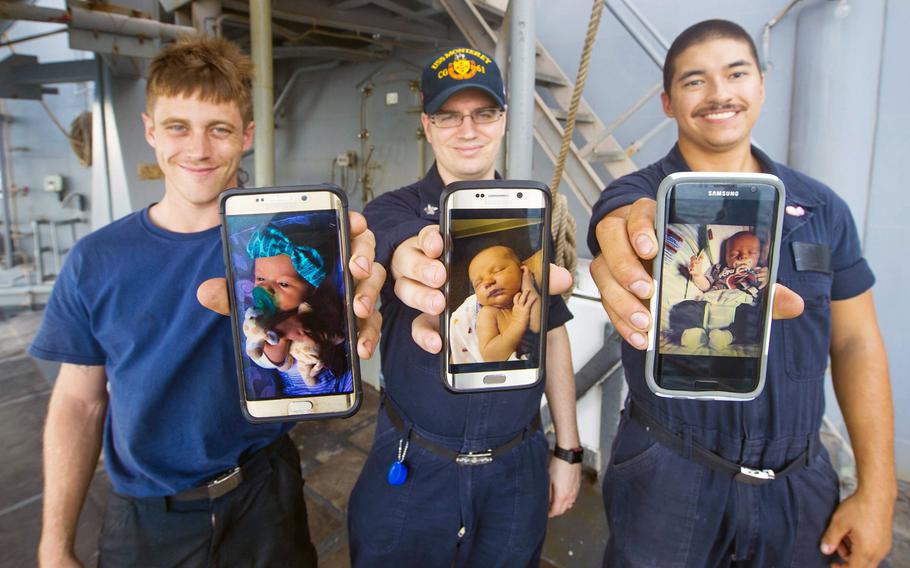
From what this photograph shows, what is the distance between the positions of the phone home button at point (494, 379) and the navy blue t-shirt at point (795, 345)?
1.36ft

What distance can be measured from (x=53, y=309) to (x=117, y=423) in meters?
0.28

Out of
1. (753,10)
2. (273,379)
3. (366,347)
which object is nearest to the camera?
(366,347)

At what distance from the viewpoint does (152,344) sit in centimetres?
107

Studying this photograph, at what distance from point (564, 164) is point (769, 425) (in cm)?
93

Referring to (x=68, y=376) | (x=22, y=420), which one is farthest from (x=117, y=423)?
(x=22, y=420)

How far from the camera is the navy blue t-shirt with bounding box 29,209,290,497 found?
3.48 feet

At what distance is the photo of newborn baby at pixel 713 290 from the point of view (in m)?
0.81

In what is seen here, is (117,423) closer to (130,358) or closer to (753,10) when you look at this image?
(130,358)

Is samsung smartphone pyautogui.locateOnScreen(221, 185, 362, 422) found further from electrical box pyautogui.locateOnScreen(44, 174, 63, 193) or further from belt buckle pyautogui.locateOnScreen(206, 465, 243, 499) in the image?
electrical box pyautogui.locateOnScreen(44, 174, 63, 193)

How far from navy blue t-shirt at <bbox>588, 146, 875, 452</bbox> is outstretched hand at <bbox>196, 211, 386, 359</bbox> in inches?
21.9

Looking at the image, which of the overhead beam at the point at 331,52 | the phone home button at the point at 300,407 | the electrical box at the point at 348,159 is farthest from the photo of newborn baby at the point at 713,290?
the electrical box at the point at 348,159

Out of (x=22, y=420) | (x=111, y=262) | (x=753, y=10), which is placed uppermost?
(x=753, y=10)

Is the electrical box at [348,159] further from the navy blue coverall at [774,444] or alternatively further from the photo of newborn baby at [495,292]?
the photo of newborn baby at [495,292]

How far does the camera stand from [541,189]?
0.89m
